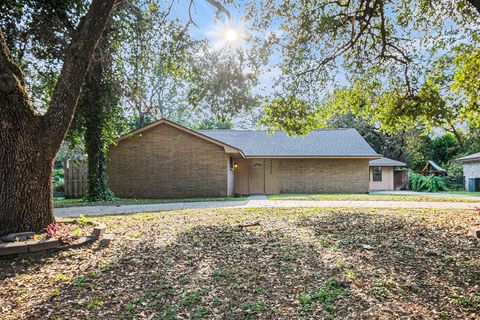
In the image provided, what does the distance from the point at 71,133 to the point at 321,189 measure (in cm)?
1419

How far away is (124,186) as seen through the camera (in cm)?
1562

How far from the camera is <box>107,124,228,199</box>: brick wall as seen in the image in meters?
15.5

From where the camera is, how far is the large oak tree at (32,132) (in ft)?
14.3

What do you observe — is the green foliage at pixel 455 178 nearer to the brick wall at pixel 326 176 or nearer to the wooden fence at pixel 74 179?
the brick wall at pixel 326 176

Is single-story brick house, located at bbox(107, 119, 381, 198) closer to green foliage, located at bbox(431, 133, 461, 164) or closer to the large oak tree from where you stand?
the large oak tree

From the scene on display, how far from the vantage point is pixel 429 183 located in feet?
75.9

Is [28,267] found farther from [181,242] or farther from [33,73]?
[33,73]

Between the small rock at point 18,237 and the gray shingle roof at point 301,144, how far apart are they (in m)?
14.5

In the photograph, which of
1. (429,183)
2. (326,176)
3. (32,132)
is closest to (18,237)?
(32,132)

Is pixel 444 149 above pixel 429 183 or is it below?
above

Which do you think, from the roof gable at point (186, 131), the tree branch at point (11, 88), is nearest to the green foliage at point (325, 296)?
the tree branch at point (11, 88)

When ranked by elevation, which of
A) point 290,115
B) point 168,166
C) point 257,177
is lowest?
point 257,177

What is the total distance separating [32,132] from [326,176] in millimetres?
16737

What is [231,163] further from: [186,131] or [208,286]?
[208,286]
